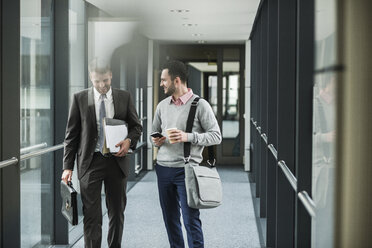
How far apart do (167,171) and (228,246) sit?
4.55 feet

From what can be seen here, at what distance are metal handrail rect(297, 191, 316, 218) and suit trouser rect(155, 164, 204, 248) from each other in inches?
45.5

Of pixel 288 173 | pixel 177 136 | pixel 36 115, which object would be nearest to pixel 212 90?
pixel 36 115

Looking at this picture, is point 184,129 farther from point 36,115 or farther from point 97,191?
point 36,115

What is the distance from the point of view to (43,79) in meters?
3.76

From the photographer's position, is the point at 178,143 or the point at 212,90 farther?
the point at 212,90

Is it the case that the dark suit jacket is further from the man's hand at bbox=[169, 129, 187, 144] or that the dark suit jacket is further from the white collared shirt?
the man's hand at bbox=[169, 129, 187, 144]

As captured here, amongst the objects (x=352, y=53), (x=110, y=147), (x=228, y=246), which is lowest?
(x=228, y=246)

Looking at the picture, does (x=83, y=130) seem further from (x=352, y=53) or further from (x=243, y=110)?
(x=243, y=110)

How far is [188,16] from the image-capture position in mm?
6133

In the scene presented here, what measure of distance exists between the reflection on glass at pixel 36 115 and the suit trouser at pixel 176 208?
0.85 metres

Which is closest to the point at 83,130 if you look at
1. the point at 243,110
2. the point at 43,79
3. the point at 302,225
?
the point at 43,79

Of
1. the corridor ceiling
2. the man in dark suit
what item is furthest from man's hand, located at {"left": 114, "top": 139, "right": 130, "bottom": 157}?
→ the corridor ceiling

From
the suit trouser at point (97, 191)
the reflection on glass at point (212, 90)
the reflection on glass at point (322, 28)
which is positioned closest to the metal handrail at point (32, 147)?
the suit trouser at point (97, 191)

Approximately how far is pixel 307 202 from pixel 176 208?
1473 millimetres
